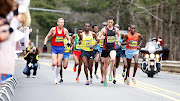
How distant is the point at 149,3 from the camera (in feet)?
125

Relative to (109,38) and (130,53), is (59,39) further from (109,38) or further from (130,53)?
(130,53)

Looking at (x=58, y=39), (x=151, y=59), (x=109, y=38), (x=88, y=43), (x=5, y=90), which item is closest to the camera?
(x=5, y=90)

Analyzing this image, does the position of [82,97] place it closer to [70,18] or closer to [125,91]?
[125,91]

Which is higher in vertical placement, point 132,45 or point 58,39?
point 58,39

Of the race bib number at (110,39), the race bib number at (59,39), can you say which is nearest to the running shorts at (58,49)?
the race bib number at (59,39)

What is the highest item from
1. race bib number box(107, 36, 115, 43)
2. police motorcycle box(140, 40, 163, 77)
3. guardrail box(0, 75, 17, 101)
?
race bib number box(107, 36, 115, 43)

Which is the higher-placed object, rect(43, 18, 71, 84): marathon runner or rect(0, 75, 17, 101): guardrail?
rect(43, 18, 71, 84): marathon runner

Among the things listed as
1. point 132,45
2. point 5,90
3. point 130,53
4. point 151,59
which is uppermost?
point 132,45

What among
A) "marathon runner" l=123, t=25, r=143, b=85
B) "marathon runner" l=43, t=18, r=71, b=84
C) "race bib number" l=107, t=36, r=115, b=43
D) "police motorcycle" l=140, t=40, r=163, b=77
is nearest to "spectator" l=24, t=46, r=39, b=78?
"marathon runner" l=43, t=18, r=71, b=84

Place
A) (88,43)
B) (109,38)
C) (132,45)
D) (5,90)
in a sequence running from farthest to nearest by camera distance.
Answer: (132,45) → (88,43) → (109,38) → (5,90)

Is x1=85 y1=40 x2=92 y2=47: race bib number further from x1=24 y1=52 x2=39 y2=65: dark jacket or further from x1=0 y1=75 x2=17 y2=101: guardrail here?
x1=24 y1=52 x2=39 y2=65: dark jacket

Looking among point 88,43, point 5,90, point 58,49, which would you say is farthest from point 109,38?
point 5,90

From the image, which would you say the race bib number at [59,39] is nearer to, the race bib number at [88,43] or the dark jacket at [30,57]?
the race bib number at [88,43]

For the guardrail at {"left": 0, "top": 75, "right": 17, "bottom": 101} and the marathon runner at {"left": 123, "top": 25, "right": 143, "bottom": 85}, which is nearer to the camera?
the guardrail at {"left": 0, "top": 75, "right": 17, "bottom": 101}
